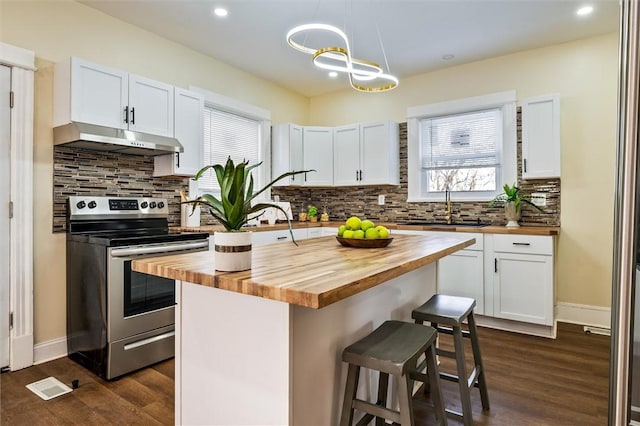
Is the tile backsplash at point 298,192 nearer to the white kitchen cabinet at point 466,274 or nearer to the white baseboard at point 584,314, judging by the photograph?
the white kitchen cabinet at point 466,274

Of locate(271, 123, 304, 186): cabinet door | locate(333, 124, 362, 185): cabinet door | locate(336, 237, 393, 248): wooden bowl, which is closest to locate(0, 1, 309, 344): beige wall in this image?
locate(271, 123, 304, 186): cabinet door

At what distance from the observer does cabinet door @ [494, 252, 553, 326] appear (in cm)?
320

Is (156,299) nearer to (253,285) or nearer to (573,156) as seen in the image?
(253,285)

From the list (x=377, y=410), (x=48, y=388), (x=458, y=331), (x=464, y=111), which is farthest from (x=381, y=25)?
(x=48, y=388)

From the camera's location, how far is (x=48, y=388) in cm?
227

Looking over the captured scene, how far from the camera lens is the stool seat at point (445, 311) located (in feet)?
5.97

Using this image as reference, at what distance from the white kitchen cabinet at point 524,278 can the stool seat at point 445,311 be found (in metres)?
1.56

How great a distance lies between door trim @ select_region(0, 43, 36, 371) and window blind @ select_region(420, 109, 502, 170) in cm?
394

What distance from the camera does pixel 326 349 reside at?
4.60 ft

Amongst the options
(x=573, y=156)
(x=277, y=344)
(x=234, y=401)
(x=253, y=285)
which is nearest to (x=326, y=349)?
(x=277, y=344)

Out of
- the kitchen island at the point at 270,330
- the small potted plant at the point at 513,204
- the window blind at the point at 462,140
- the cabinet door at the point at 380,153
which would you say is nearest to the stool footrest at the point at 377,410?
the kitchen island at the point at 270,330

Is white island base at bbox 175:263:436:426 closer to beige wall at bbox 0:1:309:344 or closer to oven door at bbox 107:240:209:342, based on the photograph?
oven door at bbox 107:240:209:342

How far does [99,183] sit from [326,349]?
2601 millimetres

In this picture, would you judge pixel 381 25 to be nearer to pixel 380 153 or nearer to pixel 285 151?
pixel 380 153
